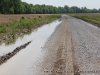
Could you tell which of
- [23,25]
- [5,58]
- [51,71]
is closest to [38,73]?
[51,71]

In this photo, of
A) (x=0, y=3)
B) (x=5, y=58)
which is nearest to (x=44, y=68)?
(x=5, y=58)

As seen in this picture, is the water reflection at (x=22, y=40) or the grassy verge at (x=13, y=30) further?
the grassy verge at (x=13, y=30)

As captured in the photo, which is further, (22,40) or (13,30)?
(13,30)

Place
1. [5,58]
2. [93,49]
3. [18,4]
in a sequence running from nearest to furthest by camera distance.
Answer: [5,58] < [93,49] < [18,4]

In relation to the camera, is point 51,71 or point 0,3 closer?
point 51,71

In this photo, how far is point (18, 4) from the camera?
91.1m

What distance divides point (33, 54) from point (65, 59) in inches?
90.6

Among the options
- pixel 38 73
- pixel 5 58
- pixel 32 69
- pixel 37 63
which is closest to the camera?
pixel 38 73

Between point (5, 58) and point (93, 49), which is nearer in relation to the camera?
point (5, 58)

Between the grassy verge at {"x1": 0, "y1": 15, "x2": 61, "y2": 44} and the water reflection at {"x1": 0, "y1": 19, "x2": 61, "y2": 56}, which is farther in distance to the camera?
the grassy verge at {"x1": 0, "y1": 15, "x2": 61, "y2": 44}

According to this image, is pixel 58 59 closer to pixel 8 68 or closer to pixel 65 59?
pixel 65 59

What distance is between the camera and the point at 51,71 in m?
8.56

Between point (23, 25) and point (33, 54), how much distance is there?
57.9ft

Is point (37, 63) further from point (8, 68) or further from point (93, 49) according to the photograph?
point (93, 49)
